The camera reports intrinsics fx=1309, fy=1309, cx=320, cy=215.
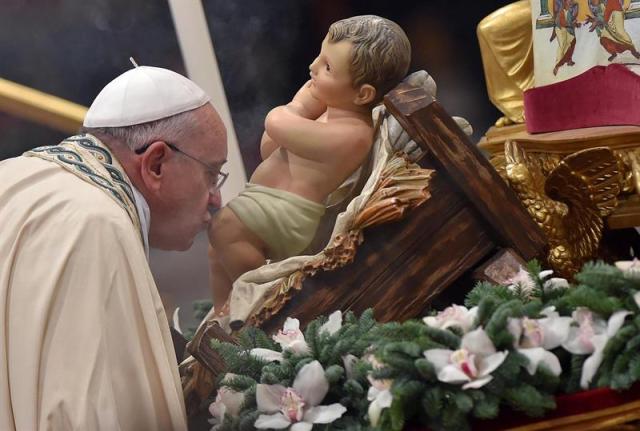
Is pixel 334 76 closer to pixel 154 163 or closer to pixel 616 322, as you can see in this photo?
pixel 154 163

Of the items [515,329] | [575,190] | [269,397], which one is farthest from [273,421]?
[575,190]

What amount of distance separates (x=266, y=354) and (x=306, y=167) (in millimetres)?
715

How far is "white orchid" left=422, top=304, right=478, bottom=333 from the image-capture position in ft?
8.51

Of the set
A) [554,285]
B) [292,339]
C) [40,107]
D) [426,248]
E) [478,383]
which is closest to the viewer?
[478,383]

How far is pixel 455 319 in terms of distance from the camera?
8.57 feet

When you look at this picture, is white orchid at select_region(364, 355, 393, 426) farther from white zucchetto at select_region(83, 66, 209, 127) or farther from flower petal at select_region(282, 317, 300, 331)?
white zucchetto at select_region(83, 66, 209, 127)

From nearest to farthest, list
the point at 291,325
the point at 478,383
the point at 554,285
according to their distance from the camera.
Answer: the point at 478,383
the point at 554,285
the point at 291,325

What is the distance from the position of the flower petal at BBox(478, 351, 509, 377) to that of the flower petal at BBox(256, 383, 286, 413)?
0.47 metres

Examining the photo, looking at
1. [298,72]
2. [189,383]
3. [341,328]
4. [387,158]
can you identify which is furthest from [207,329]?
[298,72]

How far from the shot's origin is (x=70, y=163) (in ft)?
9.82

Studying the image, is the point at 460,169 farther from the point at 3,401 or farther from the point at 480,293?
the point at 3,401

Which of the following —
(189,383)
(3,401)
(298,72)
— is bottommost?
(189,383)

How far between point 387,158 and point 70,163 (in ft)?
2.71

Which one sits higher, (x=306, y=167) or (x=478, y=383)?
(x=306, y=167)
